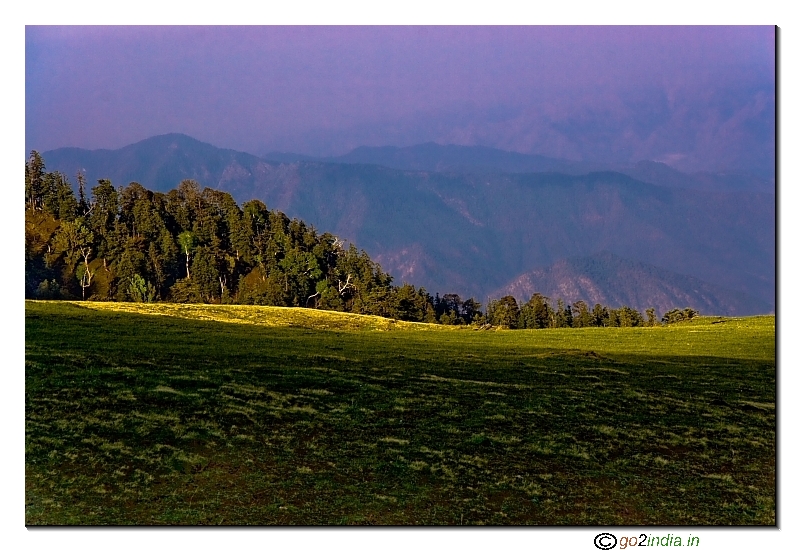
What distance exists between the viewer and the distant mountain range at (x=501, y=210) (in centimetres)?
1313

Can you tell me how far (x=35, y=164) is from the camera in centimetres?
1219

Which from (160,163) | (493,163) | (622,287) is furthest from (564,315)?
(160,163)

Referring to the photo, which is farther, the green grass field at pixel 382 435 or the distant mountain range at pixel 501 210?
the distant mountain range at pixel 501 210

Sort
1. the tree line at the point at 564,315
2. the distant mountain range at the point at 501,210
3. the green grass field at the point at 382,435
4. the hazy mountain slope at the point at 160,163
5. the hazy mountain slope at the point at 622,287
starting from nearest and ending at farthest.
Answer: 1. the green grass field at the point at 382,435
2. the hazy mountain slope at the point at 160,163
3. the distant mountain range at the point at 501,210
4. the hazy mountain slope at the point at 622,287
5. the tree line at the point at 564,315

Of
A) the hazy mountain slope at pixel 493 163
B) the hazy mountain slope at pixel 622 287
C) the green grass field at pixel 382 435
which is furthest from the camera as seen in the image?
the hazy mountain slope at pixel 622 287

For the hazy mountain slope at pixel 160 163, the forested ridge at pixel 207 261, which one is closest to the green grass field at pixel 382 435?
the forested ridge at pixel 207 261
